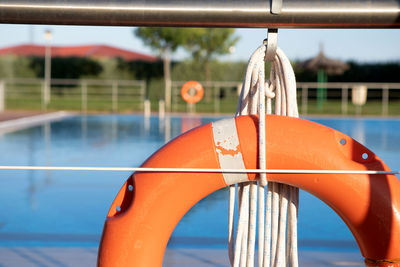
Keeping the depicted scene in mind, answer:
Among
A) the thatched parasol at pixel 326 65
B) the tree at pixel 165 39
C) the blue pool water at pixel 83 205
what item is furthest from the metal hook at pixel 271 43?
the thatched parasol at pixel 326 65

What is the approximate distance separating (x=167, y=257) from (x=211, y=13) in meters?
1.75

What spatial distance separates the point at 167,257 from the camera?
272 centimetres

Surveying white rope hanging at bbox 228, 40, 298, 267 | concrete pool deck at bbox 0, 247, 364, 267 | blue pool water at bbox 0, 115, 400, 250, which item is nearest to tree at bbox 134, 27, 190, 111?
blue pool water at bbox 0, 115, 400, 250

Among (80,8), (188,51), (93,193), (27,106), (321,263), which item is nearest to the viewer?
(80,8)

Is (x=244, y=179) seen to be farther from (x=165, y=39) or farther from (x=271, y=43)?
(x=165, y=39)

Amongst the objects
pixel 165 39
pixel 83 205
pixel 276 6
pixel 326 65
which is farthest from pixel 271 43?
pixel 326 65

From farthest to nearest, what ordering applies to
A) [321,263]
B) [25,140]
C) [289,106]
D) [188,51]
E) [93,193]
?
[188,51], [25,140], [93,193], [321,263], [289,106]

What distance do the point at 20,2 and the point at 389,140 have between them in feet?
31.4

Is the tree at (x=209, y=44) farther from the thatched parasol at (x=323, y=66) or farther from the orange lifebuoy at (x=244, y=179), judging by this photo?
the orange lifebuoy at (x=244, y=179)

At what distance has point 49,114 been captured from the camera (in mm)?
15820

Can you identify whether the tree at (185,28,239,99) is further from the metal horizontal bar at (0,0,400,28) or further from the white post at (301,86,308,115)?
the metal horizontal bar at (0,0,400,28)

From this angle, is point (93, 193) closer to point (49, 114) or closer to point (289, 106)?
point (289, 106)

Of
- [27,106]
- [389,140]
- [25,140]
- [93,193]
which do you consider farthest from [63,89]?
[93,193]

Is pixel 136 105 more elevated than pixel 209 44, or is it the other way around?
pixel 209 44
